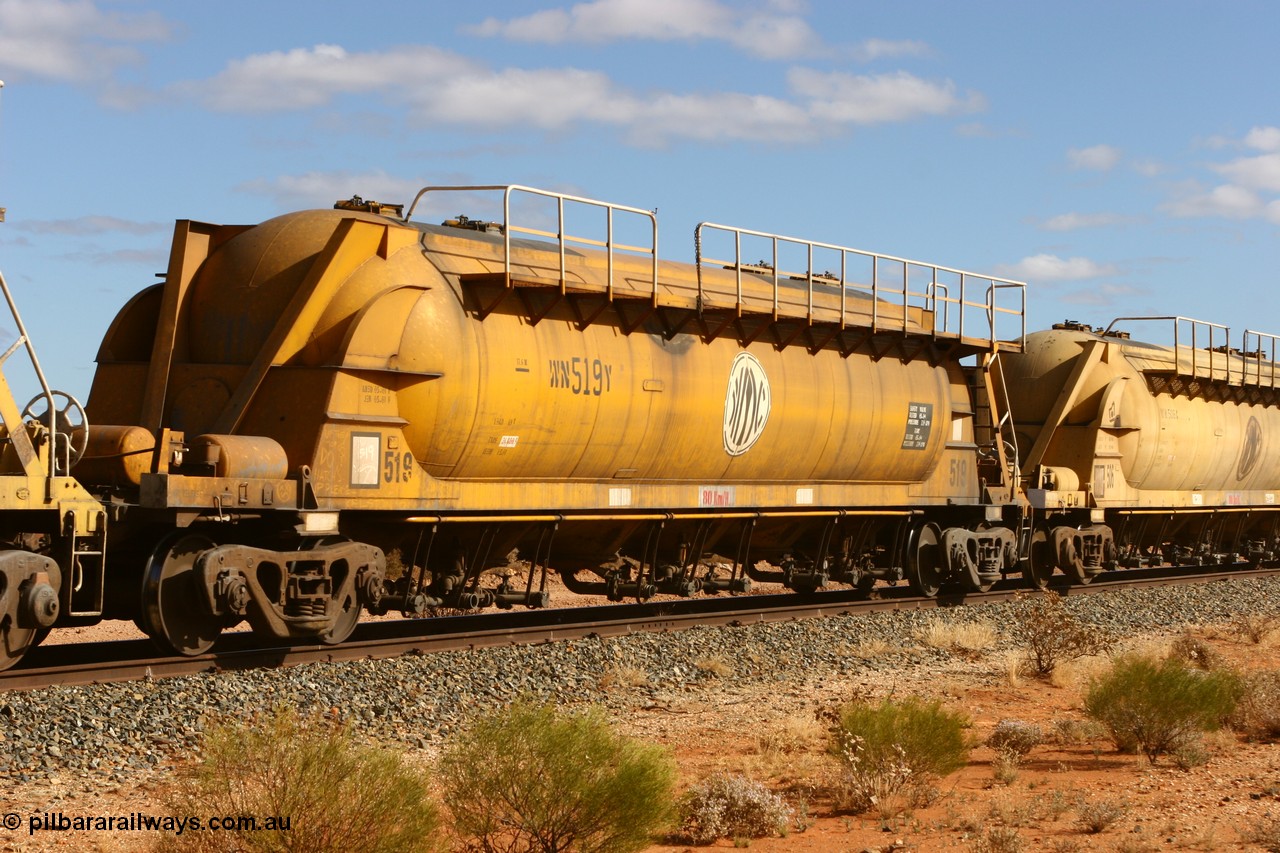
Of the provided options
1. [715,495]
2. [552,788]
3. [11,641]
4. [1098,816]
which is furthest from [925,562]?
[552,788]

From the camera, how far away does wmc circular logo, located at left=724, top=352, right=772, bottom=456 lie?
53.5 feet

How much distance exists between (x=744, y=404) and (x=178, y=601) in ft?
23.9

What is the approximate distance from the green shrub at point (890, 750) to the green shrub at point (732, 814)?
679mm

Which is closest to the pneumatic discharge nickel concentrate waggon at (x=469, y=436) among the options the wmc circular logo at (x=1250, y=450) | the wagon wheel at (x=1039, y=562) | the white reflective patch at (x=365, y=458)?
the white reflective patch at (x=365, y=458)

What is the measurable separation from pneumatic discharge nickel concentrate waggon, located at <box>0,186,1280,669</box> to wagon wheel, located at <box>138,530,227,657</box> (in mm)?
25

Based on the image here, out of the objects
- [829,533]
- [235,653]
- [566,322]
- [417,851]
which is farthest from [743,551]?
[417,851]

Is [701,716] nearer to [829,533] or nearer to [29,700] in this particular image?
[29,700]

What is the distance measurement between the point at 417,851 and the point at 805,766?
12.4 feet

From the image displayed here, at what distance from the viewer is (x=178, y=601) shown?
1153 cm

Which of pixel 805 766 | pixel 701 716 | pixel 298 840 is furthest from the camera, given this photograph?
pixel 701 716

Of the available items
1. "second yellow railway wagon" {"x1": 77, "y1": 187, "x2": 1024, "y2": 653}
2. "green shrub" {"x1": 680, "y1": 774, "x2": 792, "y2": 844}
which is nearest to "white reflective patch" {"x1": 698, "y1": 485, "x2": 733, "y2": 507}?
"second yellow railway wagon" {"x1": 77, "y1": 187, "x2": 1024, "y2": 653}

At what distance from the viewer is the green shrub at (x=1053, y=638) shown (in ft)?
46.6

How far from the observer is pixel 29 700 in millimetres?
9836

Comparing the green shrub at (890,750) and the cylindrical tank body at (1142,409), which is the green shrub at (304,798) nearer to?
the green shrub at (890,750)
